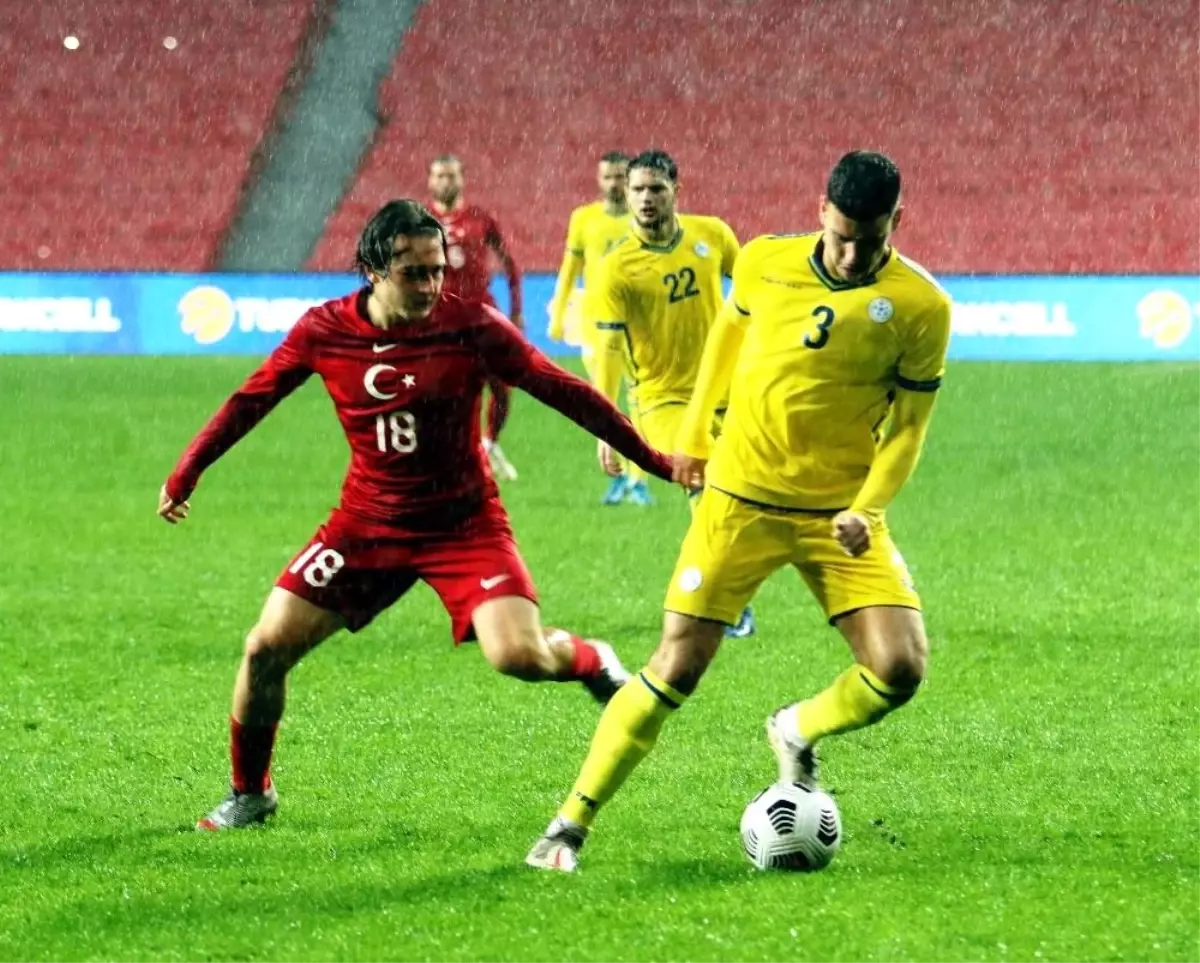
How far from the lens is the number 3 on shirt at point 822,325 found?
5.53m

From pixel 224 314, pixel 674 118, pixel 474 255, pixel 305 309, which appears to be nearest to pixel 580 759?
pixel 474 255

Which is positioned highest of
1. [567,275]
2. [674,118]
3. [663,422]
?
[674,118]

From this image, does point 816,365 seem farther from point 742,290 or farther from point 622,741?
point 622,741

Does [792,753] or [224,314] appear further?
[224,314]

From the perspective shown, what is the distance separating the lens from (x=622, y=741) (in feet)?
18.0

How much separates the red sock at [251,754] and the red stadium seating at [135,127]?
2294 centimetres

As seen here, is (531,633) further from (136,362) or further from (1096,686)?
(136,362)

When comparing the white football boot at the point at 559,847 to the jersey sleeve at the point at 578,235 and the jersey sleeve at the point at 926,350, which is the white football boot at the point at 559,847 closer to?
the jersey sleeve at the point at 926,350

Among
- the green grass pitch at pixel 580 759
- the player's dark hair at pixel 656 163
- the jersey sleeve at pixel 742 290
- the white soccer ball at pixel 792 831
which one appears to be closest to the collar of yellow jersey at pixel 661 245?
the player's dark hair at pixel 656 163

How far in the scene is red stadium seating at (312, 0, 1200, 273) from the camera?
93.0 feet

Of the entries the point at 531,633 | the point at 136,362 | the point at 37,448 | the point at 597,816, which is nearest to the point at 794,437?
the point at 531,633

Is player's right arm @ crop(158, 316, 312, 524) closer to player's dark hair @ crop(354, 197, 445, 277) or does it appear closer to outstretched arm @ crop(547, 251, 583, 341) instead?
player's dark hair @ crop(354, 197, 445, 277)

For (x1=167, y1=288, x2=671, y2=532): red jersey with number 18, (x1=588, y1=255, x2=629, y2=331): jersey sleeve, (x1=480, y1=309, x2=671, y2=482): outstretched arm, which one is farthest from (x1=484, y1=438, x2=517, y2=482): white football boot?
(x1=480, y1=309, x2=671, y2=482): outstretched arm

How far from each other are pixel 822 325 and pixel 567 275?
9027 mm
